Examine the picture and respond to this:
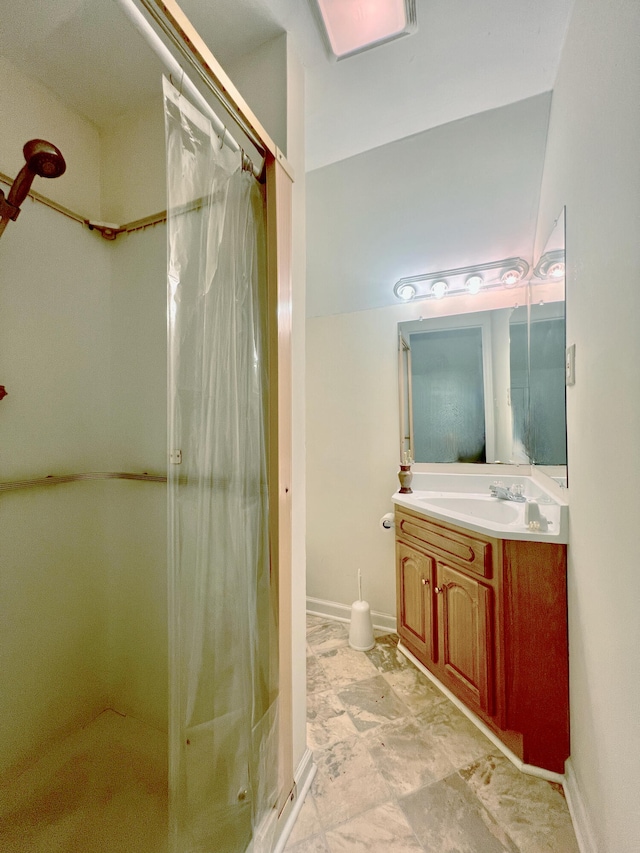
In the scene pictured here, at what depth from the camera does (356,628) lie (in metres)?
2.03

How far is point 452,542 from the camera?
5.20 ft

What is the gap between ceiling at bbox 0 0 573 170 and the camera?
1086 millimetres

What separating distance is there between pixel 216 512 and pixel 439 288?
1850mm

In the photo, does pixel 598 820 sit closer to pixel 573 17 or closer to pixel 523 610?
pixel 523 610

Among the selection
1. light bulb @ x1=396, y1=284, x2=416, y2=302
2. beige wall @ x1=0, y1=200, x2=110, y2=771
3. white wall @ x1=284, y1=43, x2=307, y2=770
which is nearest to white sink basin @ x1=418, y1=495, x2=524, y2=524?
white wall @ x1=284, y1=43, x2=307, y2=770

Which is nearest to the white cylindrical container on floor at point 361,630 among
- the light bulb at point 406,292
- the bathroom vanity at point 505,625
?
the bathroom vanity at point 505,625

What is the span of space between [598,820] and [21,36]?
278cm

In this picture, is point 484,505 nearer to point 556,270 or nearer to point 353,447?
point 353,447

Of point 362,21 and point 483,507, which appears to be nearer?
point 362,21

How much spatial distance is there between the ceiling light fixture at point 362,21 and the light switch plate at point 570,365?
43.5 inches

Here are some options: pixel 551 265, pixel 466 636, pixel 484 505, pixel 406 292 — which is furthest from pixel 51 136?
pixel 466 636

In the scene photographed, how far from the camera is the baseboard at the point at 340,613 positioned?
2.24 meters

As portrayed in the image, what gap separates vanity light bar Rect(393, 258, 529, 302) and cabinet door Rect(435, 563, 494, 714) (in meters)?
1.53

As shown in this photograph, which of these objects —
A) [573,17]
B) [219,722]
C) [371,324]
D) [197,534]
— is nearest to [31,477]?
[197,534]
